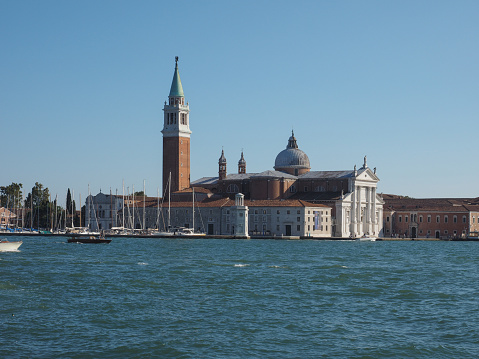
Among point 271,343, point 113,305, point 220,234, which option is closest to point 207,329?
point 271,343

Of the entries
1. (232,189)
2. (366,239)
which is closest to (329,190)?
(366,239)

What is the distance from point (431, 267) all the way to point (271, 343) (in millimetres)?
22869

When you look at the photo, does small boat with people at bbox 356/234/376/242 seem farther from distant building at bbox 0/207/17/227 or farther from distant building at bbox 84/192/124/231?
distant building at bbox 0/207/17/227

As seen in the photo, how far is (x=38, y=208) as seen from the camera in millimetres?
91875

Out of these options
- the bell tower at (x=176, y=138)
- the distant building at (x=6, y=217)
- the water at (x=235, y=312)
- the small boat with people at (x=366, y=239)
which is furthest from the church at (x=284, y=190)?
the water at (x=235, y=312)

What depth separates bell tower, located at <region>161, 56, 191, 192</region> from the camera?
8831 cm

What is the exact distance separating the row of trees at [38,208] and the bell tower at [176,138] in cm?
1158

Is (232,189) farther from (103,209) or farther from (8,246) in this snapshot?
(8,246)

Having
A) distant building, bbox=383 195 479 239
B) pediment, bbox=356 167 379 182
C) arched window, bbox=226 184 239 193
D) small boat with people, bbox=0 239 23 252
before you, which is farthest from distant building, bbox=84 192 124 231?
small boat with people, bbox=0 239 23 252

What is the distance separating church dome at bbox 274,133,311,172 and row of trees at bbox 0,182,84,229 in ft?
76.1

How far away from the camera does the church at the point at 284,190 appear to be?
8000 centimetres

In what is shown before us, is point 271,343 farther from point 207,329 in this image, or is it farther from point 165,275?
point 165,275

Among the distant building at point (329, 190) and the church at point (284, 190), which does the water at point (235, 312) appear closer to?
the church at point (284, 190)

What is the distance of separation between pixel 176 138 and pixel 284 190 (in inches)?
511
